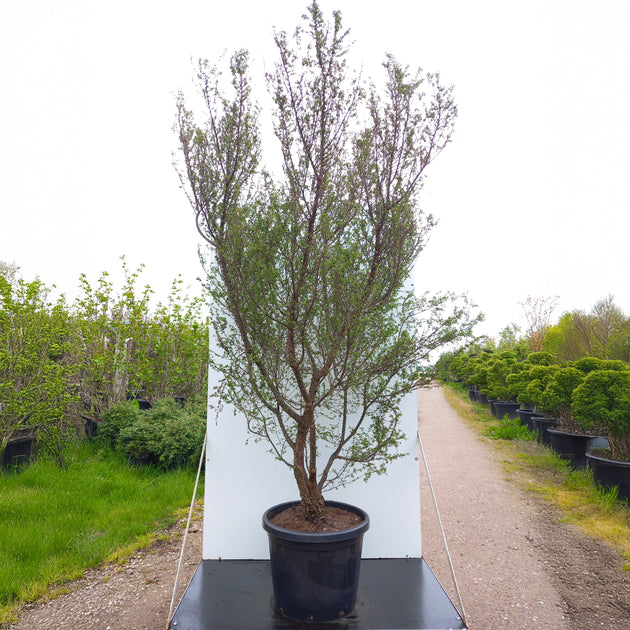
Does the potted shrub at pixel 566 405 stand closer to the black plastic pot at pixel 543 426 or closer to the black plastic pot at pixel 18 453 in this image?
the black plastic pot at pixel 543 426

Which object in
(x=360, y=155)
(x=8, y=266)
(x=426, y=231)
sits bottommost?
(x=426, y=231)

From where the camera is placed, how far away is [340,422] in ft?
11.0

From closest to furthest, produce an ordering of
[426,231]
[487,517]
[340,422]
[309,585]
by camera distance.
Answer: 1. [309,585]
2. [426,231]
3. [340,422]
4. [487,517]

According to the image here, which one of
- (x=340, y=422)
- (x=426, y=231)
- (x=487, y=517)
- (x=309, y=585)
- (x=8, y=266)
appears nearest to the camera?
(x=309, y=585)

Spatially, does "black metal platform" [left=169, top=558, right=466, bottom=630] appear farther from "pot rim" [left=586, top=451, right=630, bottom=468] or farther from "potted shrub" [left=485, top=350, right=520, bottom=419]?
"potted shrub" [left=485, top=350, right=520, bottom=419]

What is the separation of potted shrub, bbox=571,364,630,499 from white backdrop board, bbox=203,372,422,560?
2.88 metres

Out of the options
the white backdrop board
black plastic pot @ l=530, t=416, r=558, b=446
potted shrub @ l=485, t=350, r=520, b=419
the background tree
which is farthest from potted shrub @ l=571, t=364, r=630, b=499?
potted shrub @ l=485, t=350, r=520, b=419

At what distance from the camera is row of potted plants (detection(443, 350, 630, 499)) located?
16.5ft

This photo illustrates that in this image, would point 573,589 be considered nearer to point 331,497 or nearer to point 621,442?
point 331,497

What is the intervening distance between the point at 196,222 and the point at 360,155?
1065 mm

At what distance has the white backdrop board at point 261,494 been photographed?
332 cm

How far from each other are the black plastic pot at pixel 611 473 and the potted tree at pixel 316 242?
3.33 m

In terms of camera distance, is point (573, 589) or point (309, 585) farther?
point (573, 589)

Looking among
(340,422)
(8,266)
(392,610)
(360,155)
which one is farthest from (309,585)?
(8,266)
